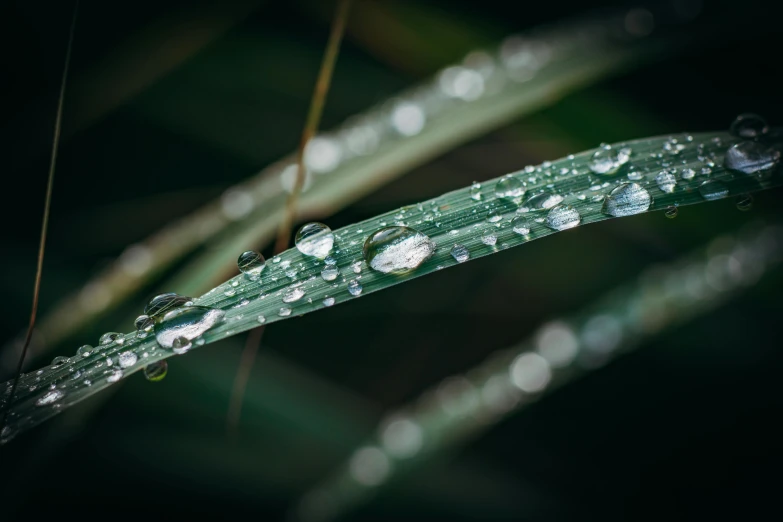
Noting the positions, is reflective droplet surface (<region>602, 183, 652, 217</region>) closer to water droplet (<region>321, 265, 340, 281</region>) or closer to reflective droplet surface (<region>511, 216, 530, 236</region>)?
reflective droplet surface (<region>511, 216, 530, 236</region>)

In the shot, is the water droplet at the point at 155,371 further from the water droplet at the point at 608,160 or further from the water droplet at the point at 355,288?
the water droplet at the point at 608,160

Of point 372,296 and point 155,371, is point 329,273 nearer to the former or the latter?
point 155,371

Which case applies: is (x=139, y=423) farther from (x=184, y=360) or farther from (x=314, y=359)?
(x=314, y=359)

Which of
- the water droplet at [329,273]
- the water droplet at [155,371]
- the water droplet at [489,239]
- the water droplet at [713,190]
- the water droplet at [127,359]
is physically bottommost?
the water droplet at [713,190]

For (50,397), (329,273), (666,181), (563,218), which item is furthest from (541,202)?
(50,397)

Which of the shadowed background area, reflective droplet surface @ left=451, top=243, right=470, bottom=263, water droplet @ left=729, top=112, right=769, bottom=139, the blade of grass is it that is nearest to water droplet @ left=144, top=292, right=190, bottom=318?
the blade of grass

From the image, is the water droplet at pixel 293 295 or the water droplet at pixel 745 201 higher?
the water droplet at pixel 293 295

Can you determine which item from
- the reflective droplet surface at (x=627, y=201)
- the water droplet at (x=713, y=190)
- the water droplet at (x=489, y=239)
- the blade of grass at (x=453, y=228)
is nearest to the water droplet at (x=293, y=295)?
the blade of grass at (x=453, y=228)

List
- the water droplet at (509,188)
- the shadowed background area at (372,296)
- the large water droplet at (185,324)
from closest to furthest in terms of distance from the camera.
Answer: the large water droplet at (185,324) < the water droplet at (509,188) < the shadowed background area at (372,296)
